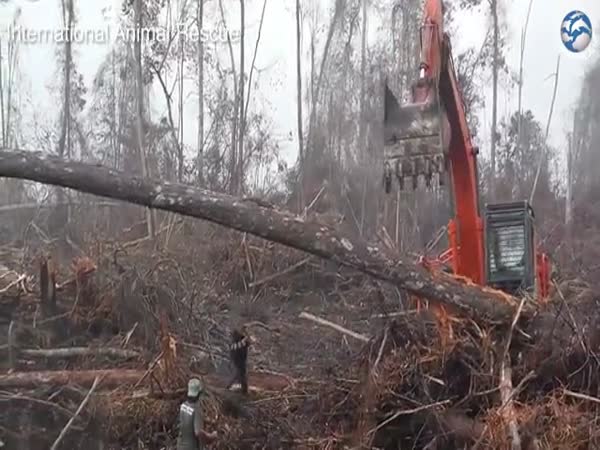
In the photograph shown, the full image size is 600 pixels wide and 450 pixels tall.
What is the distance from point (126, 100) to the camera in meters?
18.0

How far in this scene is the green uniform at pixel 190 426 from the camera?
6.57 meters

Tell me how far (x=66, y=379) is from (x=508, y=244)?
408 centimetres

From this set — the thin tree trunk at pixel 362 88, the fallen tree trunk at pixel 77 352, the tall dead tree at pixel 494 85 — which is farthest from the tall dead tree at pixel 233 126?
the fallen tree trunk at pixel 77 352

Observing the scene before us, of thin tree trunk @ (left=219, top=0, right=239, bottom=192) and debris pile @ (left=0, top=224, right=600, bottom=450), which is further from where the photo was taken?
thin tree trunk @ (left=219, top=0, right=239, bottom=192)

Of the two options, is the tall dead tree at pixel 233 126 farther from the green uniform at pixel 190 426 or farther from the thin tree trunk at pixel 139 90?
the green uniform at pixel 190 426

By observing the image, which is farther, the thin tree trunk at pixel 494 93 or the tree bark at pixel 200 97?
the thin tree trunk at pixel 494 93

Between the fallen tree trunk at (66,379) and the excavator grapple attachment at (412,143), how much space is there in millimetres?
3001

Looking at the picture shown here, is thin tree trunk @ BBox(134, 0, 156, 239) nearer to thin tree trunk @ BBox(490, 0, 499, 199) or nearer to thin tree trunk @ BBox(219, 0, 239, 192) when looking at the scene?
thin tree trunk @ BBox(219, 0, 239, 192)

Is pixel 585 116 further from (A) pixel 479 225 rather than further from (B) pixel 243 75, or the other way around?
(A) pixel 479 225

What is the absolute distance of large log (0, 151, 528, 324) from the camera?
6320 millimetres

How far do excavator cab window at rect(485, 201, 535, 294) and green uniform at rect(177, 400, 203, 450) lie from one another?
305cm

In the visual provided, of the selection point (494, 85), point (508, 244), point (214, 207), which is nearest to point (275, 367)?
point (508, 244)

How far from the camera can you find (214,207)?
6.35 m

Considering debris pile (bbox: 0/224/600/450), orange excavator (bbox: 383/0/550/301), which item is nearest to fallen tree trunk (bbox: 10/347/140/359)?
debris pile (bbox: 0/224/600/450)
